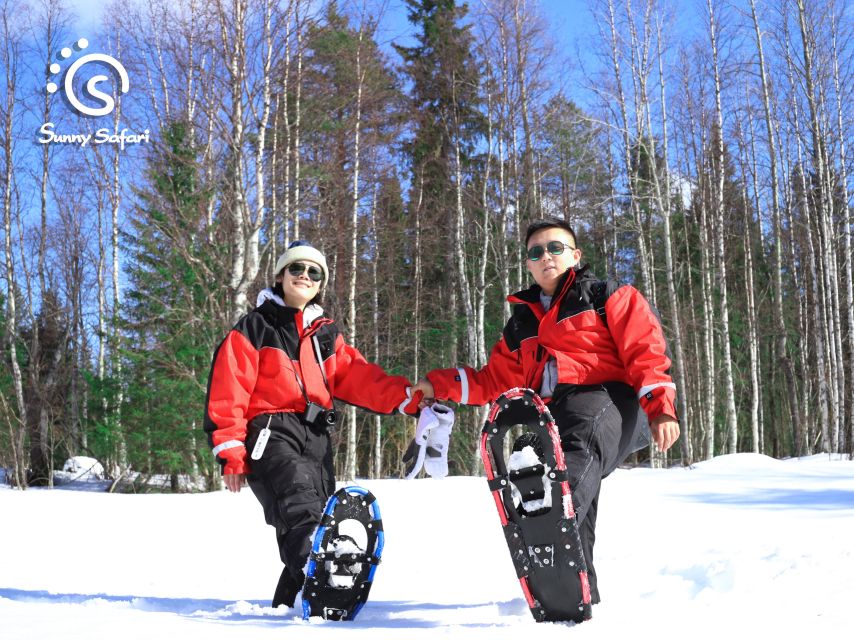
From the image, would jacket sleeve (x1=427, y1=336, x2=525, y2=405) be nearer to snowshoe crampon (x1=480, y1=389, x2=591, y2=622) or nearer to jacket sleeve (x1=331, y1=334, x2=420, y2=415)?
jacket sleeve (x1=331, y1=334, x2=420, y2=415)

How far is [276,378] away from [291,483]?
49cm

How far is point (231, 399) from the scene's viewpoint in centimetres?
308

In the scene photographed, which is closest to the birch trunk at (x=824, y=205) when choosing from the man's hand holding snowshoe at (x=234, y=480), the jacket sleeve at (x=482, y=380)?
the jacket sleeve at (x=482, y=380)

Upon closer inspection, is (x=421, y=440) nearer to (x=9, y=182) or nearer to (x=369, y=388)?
(x=369, y=388)

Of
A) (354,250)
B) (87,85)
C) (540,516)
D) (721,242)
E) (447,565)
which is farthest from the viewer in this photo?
(87,85)

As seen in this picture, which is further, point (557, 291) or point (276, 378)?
point (276, 378)

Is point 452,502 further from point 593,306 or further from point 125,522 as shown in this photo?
point 593,306

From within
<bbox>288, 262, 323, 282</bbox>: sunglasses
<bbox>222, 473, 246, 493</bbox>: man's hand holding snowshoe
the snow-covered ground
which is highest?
<bbox>288, 262, 323, 282</bbox>: sunglasses

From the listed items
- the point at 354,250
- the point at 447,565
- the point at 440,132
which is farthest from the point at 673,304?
the point at 447,565

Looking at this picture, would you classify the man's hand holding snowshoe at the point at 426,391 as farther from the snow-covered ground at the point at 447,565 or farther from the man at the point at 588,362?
the snow-covered ground at the point at 447,565

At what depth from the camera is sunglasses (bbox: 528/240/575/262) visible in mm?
3127

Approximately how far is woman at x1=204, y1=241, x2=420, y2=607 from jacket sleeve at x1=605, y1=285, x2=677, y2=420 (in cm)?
110

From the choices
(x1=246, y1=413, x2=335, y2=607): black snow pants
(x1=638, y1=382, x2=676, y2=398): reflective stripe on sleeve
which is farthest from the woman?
(x1=638, y1=382, x2=676, y2=398): reflective stripe on sleeve

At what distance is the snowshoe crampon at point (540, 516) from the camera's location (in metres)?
2.34
